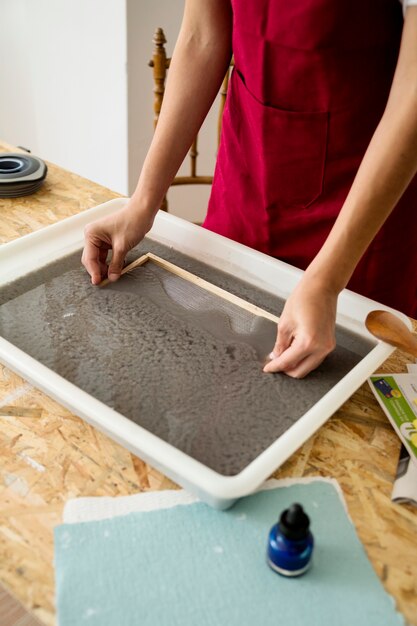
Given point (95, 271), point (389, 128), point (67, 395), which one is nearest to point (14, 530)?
point (67, 395)

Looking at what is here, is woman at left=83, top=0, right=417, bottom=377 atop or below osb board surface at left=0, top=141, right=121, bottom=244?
atop

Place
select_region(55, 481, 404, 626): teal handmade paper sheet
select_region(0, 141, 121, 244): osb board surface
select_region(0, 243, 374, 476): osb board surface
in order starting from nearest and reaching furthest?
select_region(55, 481, 404, 626): teal handmade paper sheet, select_region(0, 243, 374, 476): osb board surface, select_region(0, 141, 121, 244): osb board surface

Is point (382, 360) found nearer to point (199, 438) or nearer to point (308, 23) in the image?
point (199, 438)

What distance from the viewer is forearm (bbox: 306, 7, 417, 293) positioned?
772mm

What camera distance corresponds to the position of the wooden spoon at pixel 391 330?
0.86 m

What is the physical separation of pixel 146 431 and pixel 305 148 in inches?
22.6

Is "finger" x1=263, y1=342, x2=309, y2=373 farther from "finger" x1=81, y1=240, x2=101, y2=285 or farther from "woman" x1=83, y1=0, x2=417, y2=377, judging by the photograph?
"finger" x1=81, y1=240, x2=101, y2=285

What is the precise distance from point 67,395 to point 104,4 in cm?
188

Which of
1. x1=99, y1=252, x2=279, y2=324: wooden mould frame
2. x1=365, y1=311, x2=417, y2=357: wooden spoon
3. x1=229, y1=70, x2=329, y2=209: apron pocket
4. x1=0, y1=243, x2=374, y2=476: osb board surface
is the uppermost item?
x1=229, y1=70, x2=329, y2=209: apron pocket

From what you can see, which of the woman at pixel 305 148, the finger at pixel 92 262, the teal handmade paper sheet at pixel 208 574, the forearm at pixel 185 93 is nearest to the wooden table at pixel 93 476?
the teal handmade paper sheet at pixel 208 574

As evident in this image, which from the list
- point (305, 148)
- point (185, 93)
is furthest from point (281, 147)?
point (185, 93)

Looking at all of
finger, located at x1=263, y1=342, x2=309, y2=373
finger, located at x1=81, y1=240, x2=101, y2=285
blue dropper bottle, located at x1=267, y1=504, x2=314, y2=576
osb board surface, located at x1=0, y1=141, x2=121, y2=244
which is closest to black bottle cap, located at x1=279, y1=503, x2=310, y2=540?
blue dropper bottle, located at x1=267, y1=504, x2=314, y2=576

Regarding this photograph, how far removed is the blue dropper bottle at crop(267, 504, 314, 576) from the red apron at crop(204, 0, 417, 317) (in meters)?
0.60

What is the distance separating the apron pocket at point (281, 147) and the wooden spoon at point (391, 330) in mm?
275
